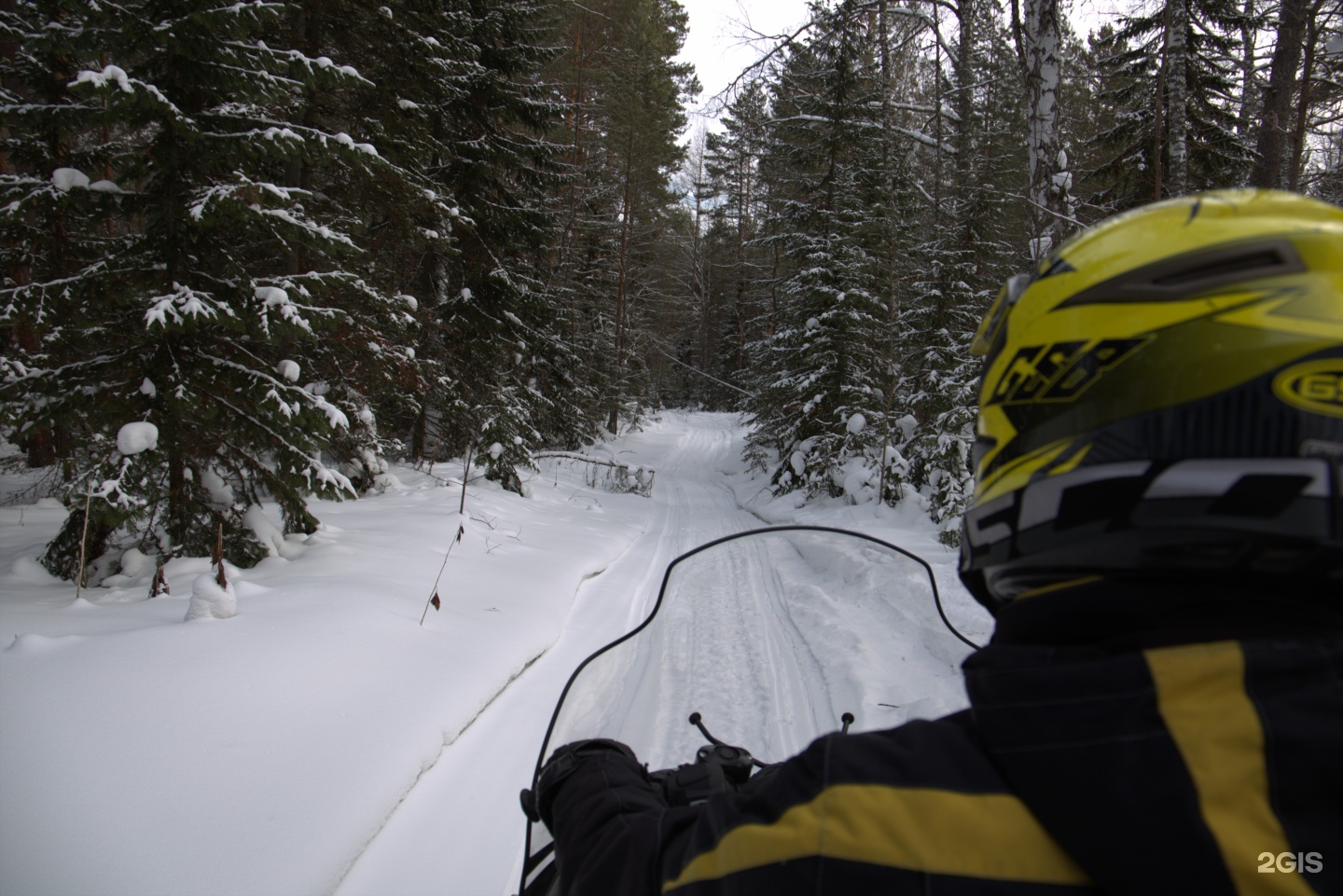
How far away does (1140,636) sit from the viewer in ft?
2.21

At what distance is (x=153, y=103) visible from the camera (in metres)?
3.70

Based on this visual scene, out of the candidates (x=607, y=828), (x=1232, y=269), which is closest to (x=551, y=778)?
(x=607, y=828)

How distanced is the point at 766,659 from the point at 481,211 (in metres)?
11.0

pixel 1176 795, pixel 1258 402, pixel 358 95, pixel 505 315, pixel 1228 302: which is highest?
pixel 358 95

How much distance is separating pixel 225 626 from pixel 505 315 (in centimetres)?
955

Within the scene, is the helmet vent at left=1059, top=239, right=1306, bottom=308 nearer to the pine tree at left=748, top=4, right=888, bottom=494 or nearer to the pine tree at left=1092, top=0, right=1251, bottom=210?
the pine tree at left=748, top=4, right=888, bottom=494

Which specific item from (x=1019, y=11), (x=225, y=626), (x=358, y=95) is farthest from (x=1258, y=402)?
(x=358, y=95)

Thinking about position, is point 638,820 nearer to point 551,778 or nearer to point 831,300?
point 551,778

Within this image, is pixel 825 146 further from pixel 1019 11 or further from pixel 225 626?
pixel 225 626

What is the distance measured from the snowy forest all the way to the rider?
15.3ft

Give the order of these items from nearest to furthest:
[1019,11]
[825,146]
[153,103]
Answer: [153,103]
[1019,11]
[825,146]

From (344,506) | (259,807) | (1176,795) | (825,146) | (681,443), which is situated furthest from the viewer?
(681,443)

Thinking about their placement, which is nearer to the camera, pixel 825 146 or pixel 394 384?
pixel 394 384

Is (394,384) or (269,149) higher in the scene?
(269,149)
